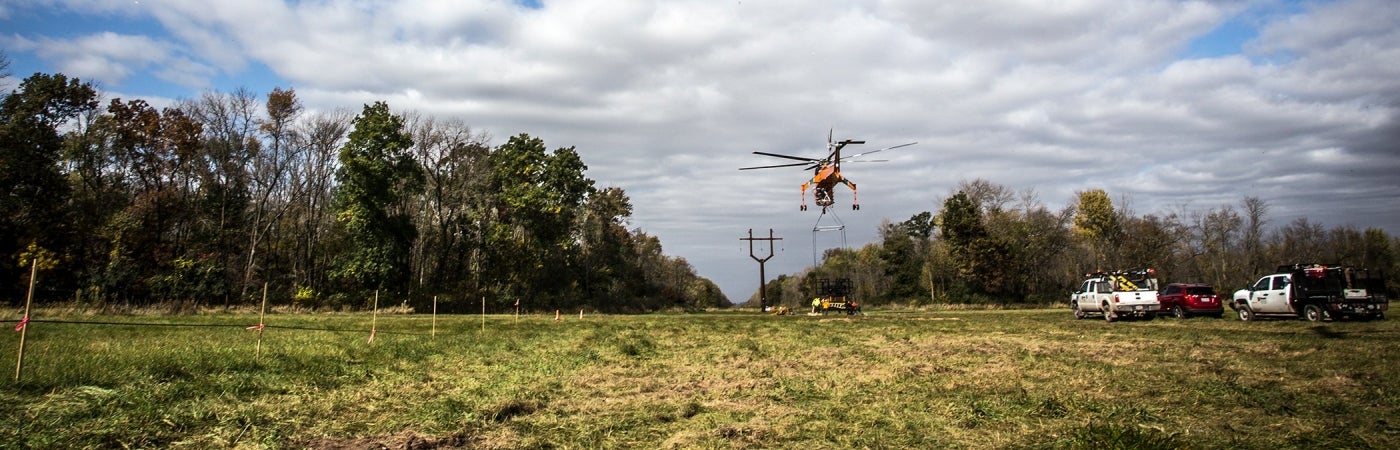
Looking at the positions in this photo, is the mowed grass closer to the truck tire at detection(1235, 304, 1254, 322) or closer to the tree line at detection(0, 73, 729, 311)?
the truck tire at detection(1235, 304, 1254, 322)

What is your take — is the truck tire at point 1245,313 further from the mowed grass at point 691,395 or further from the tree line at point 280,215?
the tree line at point 280,215

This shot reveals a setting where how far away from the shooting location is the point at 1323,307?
22.1m

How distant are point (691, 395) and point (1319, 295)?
22.7 m

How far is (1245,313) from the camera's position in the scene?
79.6 ft

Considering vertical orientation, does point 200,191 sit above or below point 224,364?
above

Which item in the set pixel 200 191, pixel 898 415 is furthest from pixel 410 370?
pixel 200 191

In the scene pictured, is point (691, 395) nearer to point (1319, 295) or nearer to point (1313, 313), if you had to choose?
point (1319, 295)

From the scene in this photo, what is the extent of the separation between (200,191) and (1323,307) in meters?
52.9

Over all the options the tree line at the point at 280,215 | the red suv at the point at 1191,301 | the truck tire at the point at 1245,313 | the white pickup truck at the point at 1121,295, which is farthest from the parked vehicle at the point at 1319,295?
the tree line at the point at 280,215

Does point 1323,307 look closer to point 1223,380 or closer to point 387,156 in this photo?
point 1223,380

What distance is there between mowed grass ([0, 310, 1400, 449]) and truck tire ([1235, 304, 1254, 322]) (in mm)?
8229

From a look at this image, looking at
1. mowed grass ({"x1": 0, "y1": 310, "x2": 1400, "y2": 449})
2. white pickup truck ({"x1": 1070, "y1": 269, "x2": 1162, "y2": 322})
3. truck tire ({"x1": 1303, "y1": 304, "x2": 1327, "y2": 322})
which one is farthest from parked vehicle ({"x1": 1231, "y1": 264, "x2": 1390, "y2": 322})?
mowed grass ({"x1": 0, "y1": 310, "x2": 1400, "y2": 449})

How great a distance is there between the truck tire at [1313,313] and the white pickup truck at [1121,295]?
4.16 m

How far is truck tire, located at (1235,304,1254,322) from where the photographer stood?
941 inches
